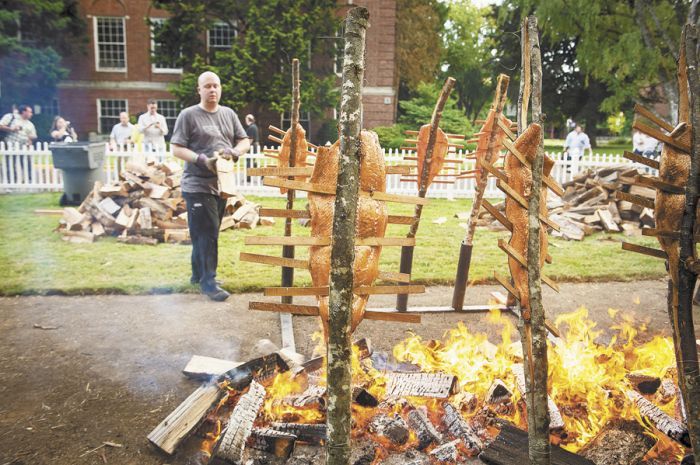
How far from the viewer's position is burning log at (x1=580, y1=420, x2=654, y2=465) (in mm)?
2627

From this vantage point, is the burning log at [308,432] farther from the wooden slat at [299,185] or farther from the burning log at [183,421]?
the wooden slat at [299,185]

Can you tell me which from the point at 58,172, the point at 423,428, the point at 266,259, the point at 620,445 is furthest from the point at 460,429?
the point at 58,172

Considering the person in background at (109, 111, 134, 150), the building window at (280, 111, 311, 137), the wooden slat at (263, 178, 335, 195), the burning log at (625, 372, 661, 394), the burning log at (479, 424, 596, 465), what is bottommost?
the burning log at (479, 424, 596, 465)

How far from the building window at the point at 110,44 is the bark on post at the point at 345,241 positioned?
2857 cm

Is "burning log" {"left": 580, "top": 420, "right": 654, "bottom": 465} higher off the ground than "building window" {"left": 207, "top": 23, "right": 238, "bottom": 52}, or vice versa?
Result: "building window" {"left": 207, "top": 23, "right": 238, "bottom": 52}

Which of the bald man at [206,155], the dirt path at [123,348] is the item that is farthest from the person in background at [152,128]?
the dirt path at [123,348]

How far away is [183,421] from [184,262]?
444 cm

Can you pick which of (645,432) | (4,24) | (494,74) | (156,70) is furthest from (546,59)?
(645,432)

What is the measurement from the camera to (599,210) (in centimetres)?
1045

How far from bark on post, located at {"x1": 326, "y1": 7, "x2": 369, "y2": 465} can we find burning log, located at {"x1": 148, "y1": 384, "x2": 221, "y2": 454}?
1.22 metres

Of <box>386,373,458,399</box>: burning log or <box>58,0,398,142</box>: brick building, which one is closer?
<box>386,373,458,399</box>: burning log

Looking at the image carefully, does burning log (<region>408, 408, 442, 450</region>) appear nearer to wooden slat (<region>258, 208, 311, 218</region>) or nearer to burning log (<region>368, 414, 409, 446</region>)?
burning log (<region>368, 414, 409, 446</region>)

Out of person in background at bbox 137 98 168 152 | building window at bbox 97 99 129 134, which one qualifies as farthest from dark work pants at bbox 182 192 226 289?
building window at bbox 97 99 129 134

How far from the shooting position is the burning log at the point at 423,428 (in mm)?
2826
